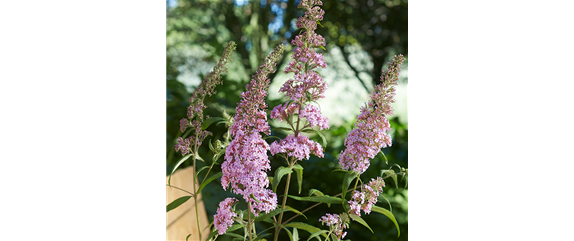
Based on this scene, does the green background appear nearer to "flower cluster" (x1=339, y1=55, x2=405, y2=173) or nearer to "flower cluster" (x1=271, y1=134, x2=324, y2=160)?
"flower cluster" (x1=339, y1=55, x2=405, y2=173)

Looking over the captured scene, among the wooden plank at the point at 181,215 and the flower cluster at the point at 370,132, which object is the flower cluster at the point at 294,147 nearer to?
the flower cluster at the point at 370,132

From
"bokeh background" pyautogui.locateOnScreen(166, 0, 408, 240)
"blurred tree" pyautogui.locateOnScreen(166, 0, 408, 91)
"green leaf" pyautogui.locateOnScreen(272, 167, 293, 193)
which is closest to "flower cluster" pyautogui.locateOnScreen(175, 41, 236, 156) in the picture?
"green leaf" pyautogui.locateOnScreen(272, 167, 293, 193)

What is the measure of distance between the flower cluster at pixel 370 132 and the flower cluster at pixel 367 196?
0.06 metres

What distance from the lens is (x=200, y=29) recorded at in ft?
10.9

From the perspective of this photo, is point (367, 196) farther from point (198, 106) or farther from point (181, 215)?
point (181, 215)

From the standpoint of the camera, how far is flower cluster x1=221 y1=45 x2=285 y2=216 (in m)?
0.92

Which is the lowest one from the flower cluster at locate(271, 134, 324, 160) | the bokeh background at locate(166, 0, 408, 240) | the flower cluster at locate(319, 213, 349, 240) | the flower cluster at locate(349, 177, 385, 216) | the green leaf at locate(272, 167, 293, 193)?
the flower cluster at locate(319, 213, 349, 240)

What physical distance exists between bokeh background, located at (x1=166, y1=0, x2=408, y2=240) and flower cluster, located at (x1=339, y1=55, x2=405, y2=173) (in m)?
1.09

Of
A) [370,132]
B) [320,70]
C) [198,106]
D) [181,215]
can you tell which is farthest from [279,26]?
[370,132]

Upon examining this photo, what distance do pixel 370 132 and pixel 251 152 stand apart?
32cm
